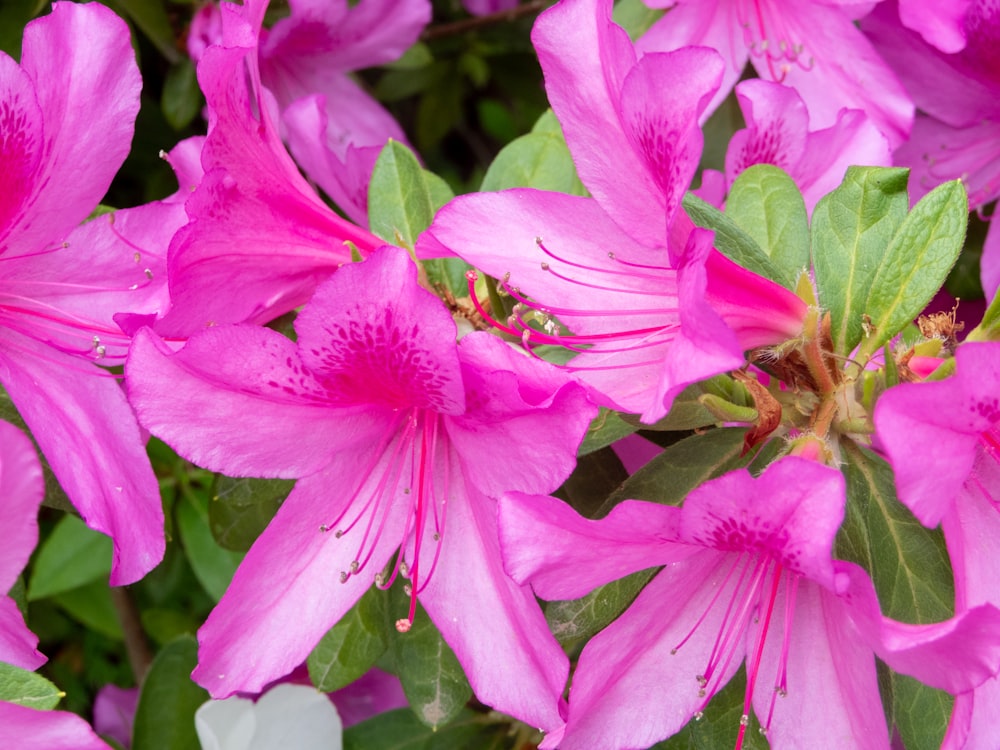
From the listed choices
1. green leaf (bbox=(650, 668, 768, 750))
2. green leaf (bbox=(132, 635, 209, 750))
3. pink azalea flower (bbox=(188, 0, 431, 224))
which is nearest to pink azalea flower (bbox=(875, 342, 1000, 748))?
green leaf (bbox=(650, 668, 768, 750))

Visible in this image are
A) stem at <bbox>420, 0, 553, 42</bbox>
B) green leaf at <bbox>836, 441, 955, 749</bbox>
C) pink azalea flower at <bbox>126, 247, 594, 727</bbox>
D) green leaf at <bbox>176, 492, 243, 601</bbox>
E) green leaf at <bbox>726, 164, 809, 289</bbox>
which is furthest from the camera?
stem at <bbox>420, 0, 553, 42</bbox>

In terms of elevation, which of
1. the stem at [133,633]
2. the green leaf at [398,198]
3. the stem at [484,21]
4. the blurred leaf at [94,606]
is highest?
the green leaf at [398,198]

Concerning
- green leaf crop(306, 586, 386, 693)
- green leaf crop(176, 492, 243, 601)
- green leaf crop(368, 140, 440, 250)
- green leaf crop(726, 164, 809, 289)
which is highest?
green leaf crop(726, 164, 809, 289)

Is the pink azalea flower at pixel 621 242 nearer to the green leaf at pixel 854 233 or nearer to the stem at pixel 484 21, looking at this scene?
the green leaf at pixel 854 233

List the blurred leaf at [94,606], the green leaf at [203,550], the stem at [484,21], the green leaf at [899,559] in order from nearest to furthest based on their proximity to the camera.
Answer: the green leaf at [899,559], the green leaf at [203,550], the blurred leaf at [94,606], the stem at [484,21]

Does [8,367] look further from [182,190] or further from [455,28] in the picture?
[455,28]

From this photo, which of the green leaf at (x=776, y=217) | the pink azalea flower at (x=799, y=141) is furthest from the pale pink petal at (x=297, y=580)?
the pink azalea flower at (x=799, y=141)

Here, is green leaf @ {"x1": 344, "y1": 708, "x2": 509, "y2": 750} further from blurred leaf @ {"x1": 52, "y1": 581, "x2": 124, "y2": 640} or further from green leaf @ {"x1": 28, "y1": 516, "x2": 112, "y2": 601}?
blurred leaf @ {"x1": 52, "y1": 581, "x2": 124, "y2": 640}

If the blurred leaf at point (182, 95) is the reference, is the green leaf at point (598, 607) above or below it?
below
